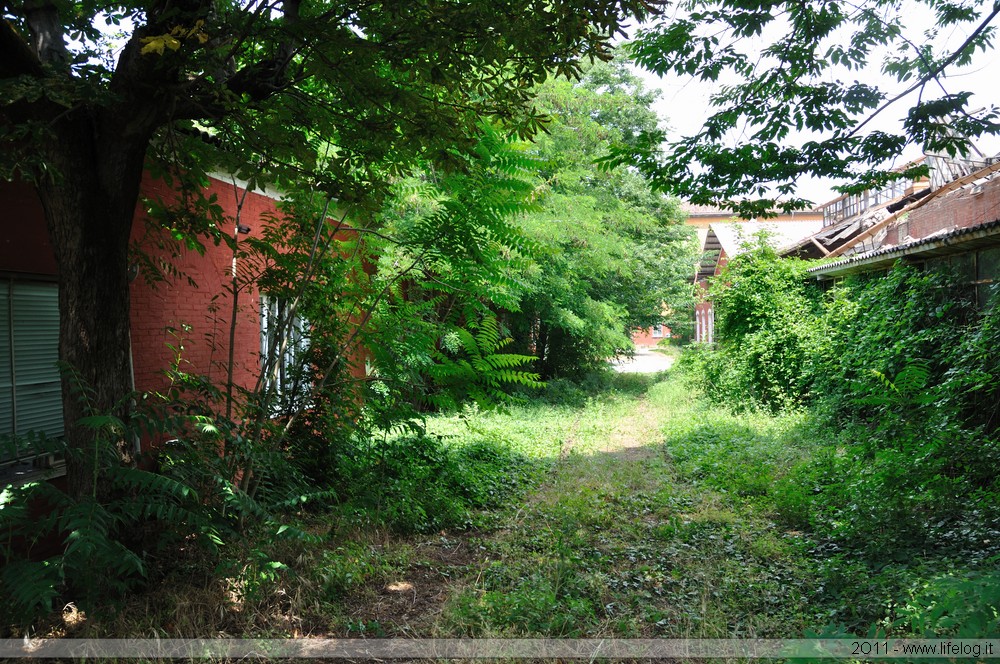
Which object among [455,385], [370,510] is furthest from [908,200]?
[370,510]

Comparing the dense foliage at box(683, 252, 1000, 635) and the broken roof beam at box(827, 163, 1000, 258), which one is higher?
the broken roof beam at box(827, 163, 1000, 258)

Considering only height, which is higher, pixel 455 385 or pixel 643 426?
pixel 455 385

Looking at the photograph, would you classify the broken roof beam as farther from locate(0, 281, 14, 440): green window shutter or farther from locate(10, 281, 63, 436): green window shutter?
locate(0, 281, 14, 440): green window shutter

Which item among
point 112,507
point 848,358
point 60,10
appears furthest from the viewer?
point 848,358

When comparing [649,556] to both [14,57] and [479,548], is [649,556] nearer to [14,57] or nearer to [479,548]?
[479,548]

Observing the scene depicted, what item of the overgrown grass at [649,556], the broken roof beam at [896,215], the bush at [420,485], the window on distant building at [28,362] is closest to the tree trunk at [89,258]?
the window on distant building at [28,362]

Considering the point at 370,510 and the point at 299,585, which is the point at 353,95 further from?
the point at 370,510

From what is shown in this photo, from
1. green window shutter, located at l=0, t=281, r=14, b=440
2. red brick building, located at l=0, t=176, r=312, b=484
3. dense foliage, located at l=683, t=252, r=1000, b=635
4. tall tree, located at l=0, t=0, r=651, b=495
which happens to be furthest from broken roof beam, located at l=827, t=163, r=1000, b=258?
green window shutter, located at l=0, t=281, r=14, b=440

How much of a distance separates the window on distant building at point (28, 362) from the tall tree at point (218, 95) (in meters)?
1.12

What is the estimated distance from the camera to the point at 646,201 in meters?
22.5

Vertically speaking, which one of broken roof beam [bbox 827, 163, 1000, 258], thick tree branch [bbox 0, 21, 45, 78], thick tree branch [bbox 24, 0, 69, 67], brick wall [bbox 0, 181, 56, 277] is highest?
broken roof beam [bbox 827, 163, 1000, 258]

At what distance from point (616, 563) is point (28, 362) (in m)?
5.14

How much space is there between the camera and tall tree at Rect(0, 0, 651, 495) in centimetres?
360

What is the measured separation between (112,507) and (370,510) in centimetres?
258
